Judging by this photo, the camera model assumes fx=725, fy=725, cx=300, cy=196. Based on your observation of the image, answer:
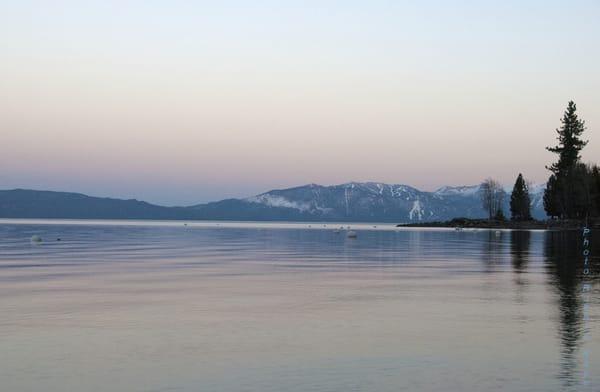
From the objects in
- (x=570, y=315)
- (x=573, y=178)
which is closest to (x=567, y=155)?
(x=573, y=178)

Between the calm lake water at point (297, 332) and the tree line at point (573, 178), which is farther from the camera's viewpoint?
the tree line at point (573, 178)

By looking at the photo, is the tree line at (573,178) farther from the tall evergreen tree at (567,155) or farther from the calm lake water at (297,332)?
the calm lake water at (297,332)

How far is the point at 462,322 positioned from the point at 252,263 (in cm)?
2938

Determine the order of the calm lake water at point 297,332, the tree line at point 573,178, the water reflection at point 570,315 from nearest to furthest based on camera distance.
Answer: the calm lake water at point 297,332 < the water reflection at point 570,315 < the tree line at point 573,178

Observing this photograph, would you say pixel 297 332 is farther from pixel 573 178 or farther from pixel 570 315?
pixel 573 178

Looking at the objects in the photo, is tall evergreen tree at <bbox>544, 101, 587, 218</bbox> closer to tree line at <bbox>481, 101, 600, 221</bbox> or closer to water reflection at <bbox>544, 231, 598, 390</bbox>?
tree line at <bbox>481, 101, 600, 221</bbox>

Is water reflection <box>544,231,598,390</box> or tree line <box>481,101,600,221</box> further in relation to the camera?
tree line <box>481,101,600,221</box>

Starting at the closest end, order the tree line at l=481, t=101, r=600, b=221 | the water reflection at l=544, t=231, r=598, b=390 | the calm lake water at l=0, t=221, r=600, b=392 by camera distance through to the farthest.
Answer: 1. the calm lake water at l=0, t=221, r=600, b=392
2. the water reflection at l=544, t=231, r=598, b=390
3. the tree line at l=481, t=101, r=600, b=221

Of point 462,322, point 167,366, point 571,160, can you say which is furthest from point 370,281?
point 571,160

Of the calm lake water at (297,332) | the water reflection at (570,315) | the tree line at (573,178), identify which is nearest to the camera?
the calm lake water at (297,332)

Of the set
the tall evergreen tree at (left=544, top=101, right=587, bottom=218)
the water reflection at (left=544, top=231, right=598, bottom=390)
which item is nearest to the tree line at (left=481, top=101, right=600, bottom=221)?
the tall evergreen tree at (left=544, top=101, right=587, bottom=218)

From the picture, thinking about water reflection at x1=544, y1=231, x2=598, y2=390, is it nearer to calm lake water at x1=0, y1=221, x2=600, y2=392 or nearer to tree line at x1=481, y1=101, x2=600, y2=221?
calm lake water at x1=0, y1=221, x2=600, y2=392

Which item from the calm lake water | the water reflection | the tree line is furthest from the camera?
the tree line

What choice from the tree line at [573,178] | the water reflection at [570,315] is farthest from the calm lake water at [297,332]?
the tree line at [573,178]
